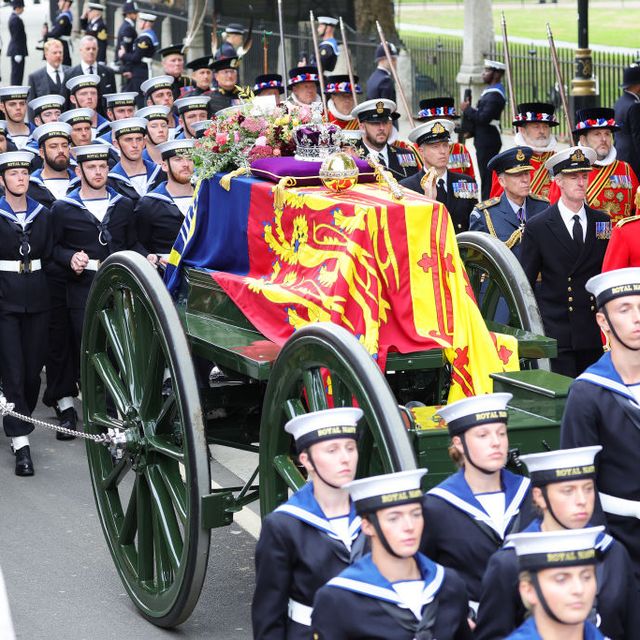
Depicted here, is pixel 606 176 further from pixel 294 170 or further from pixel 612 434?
pixel 612 434

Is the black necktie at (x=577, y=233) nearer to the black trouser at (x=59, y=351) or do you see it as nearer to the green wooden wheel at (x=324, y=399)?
the green wooden wheel at (x=324, y=399)

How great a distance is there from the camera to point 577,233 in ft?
28.8

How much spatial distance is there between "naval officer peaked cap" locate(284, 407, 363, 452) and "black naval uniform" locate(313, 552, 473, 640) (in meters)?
0.62

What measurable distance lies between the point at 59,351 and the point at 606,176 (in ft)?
12.9

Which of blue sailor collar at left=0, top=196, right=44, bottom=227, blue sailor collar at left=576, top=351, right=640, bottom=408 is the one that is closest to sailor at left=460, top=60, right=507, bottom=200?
blue sailor collar at left=0, top=196, right=44, bottom=227

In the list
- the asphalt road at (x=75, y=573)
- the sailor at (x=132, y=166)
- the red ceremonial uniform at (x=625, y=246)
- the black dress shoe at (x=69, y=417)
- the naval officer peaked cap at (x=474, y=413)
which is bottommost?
the asphalt road at (x=75, y=573)

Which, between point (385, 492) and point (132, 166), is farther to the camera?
point (132, 166)

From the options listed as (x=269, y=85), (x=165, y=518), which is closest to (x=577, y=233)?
(x=165, y=518)

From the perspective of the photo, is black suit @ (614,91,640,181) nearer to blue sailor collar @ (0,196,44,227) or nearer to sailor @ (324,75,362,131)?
sailor @ (324,75,362,131)

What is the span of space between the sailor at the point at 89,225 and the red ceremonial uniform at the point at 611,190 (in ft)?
10.3

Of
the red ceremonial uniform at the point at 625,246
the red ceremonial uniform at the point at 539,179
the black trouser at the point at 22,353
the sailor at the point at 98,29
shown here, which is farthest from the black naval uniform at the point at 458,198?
the sailor at the point at 98,29

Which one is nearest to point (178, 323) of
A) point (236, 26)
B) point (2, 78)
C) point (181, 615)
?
point (181, 615)

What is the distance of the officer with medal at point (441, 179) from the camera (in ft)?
32.2

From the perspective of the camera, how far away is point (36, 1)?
5222cm
